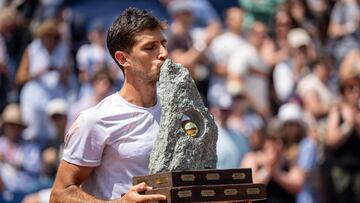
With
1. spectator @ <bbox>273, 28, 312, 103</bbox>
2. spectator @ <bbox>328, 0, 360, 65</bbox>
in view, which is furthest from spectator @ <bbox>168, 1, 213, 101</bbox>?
spectator @ <bbox>328, 0, 360, 65</bbox>

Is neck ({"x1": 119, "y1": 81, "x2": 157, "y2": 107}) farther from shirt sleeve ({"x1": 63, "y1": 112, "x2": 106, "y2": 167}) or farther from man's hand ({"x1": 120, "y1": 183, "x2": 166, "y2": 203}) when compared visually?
man's hand ({"x1": 120, "y1": 183, "x2": 166, "y2": 203})

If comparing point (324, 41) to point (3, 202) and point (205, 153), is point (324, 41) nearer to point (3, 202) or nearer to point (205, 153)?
point (3, 202)

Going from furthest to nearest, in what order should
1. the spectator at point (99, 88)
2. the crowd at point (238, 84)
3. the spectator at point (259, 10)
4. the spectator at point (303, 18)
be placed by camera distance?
the spectator at point (303, 18), the spectator at point (259, 10), the spectator at point (99, 88), the crowd at point (238, 84)

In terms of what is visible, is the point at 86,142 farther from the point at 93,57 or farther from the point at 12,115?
the point at 93,57

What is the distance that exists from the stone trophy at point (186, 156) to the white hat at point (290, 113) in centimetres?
663

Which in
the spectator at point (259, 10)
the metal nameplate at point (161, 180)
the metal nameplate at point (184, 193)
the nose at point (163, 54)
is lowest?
the metal nameplate at point (184, 193)

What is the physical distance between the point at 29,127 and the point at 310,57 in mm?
4050

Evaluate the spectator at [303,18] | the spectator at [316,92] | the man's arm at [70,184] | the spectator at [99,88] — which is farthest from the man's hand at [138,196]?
the spectator at [303,18]

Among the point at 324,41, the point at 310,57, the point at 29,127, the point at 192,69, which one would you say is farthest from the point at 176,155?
the point at 324,41

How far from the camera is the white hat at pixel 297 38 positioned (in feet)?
49.6

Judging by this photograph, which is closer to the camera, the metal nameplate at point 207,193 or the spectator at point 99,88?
the metal nameplate at point 207,193

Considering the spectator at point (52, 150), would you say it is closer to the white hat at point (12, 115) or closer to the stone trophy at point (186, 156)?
the white hat at point (12, 115)

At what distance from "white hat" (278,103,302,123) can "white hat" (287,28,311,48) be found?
1.77 meters

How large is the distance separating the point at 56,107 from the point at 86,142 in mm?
7735
